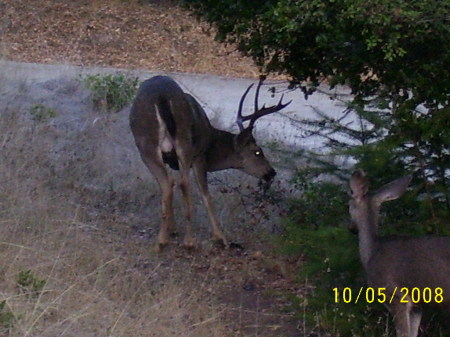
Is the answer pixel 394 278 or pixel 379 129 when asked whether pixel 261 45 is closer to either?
pixel 379 129

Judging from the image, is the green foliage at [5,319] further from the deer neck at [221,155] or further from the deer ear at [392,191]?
the deer neck at [221,155]

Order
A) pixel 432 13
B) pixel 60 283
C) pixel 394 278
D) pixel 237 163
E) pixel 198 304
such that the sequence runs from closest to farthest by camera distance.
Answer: pixel 394 278
pixel 432 13
pixel 60 283
pixel 198 304
pixel 237 163

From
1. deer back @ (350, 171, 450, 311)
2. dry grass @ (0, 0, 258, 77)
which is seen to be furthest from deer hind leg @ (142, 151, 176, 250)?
dry grass @ (0, 0, 258, 77)

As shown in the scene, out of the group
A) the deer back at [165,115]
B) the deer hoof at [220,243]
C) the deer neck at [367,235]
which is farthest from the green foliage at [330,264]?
the deer back at [165,115]

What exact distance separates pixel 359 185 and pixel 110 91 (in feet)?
28.1

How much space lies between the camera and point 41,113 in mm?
13234

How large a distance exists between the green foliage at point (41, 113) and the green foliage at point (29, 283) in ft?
19.2

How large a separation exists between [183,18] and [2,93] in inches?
648

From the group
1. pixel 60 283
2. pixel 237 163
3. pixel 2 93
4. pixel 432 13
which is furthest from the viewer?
pixel 2 93

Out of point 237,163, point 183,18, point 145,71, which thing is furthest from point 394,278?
point 183,18

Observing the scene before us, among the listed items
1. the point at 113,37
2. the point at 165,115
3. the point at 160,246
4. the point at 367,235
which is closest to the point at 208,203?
the point at 160,246

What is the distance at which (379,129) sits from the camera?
813 centimetres

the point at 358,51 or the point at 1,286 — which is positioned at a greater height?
the point at 358,51

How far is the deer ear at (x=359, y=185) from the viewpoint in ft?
22.5
